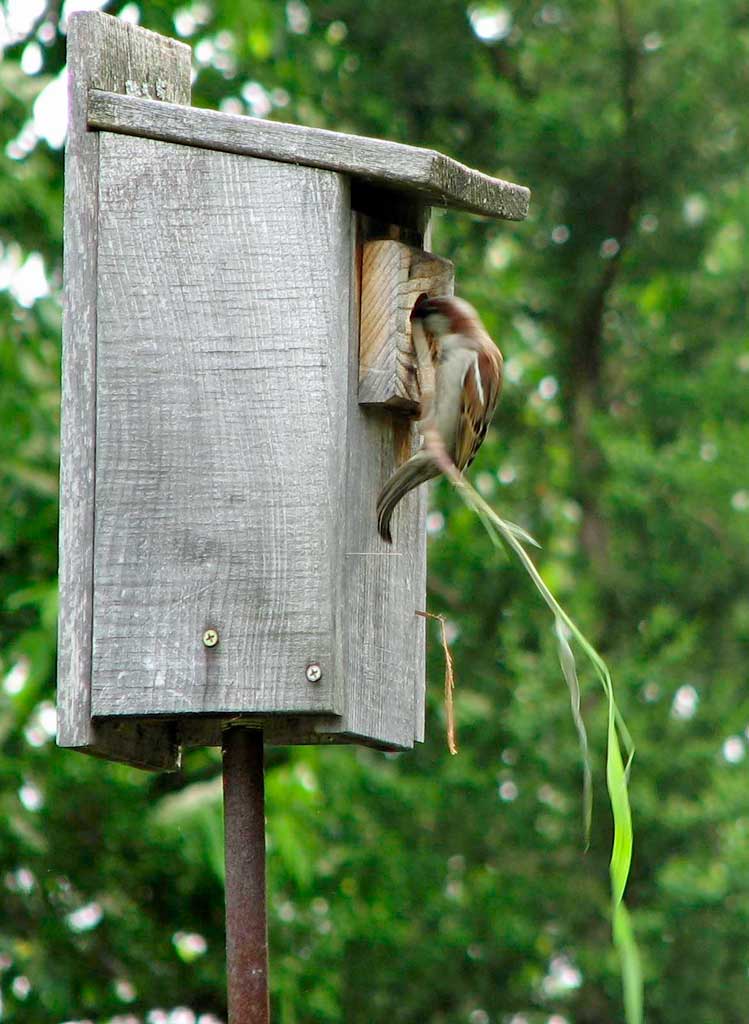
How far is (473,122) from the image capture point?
8.38 m

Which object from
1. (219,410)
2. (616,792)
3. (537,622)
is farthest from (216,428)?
(537,622)

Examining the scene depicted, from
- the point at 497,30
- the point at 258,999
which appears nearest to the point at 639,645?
the point at 497,30

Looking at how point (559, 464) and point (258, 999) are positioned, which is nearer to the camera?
point (258, 999)

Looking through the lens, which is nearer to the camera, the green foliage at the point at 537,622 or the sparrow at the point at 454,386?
the sparrow at the point at 454,386

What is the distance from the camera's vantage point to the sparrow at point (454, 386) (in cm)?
261

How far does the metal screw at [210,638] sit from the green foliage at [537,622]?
3004 mm

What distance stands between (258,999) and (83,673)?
515mm

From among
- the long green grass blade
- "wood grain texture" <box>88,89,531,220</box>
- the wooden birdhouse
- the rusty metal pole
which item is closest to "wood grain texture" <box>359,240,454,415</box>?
the wooden birdhouse

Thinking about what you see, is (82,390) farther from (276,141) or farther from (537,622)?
(537,622)

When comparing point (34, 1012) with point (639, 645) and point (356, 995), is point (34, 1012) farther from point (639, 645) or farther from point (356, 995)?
point (639, 645)

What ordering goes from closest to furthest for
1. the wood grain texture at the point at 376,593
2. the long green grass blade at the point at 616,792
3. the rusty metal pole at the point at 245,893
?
1. the long green grass blade at the point at 616,792
2. the rusty metal pole at the point at 245,893
3. the wood grain texture at the point at 376,593

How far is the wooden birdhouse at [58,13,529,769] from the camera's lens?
2.47 m

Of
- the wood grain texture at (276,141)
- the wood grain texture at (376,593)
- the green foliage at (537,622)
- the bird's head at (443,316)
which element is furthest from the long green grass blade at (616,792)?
the green foliage at (537,622)

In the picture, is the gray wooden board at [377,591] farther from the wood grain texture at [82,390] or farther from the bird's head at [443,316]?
the wood grain texture at [82,390]
